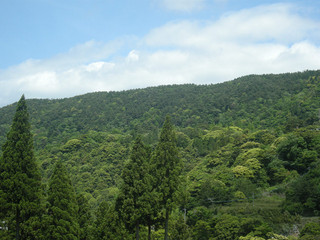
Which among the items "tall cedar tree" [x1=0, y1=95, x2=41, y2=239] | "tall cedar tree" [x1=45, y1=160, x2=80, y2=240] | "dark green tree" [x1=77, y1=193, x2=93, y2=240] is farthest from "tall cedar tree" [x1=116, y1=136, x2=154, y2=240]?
"tall cedar tree" [x1=0, y1=95, x2=41, y2=239]

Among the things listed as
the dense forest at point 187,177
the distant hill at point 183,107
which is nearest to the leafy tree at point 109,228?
the dense forest at point 187,177

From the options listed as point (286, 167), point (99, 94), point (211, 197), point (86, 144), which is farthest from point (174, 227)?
→ point (99, 94)

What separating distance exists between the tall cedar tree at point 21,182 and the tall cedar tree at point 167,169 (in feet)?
25.0

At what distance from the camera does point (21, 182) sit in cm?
1670

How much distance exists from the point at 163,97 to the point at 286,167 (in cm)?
8418

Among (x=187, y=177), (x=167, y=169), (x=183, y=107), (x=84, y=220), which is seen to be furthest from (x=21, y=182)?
(x=183, y=107)

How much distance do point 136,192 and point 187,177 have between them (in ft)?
94.4

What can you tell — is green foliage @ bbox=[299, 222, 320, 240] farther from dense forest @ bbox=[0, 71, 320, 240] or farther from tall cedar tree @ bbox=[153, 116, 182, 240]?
tall cedar tree @ bbox=[153, 116, 182, 240]

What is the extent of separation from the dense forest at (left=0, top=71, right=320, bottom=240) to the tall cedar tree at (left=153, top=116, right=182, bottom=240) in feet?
0.23

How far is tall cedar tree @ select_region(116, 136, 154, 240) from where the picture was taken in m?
19.1

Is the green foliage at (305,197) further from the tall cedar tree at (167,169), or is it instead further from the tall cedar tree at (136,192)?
the tall cedar tree at (136,192)

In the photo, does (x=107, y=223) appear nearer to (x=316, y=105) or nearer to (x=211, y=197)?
(x=211, y=197)

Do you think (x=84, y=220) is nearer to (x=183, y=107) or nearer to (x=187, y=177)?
(x=187, y=177)

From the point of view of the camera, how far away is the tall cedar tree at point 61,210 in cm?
1887
